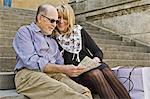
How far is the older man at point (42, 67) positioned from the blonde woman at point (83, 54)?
236 mm

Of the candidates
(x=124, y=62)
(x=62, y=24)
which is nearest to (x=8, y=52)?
(x=62, y=24)

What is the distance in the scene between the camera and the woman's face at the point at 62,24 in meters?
3.40

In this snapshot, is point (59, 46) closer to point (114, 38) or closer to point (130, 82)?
point (130, 82)

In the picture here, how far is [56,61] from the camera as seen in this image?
3299mm

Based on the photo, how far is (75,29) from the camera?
3.64 m

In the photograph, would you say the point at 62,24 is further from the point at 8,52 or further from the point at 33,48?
the point at 8,52

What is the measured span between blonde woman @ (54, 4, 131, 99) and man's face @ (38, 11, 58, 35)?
10.7 inches

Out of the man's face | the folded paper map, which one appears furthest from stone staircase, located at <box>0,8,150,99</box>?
the man's face

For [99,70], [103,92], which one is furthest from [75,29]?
[103,92]

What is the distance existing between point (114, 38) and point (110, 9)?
1235 mm

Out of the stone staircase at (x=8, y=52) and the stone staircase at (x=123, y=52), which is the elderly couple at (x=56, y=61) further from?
the stone staircase at (x=123, y=52)

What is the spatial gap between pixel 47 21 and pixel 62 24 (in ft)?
1.11

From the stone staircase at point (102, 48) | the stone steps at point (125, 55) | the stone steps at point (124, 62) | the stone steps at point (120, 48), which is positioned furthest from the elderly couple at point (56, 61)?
the stone steps at point (120, 48)

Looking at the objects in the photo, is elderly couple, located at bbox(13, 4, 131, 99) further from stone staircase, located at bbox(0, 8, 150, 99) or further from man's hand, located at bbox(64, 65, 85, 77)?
stone staircase, located at bbox(0, 8, 150, 99)
